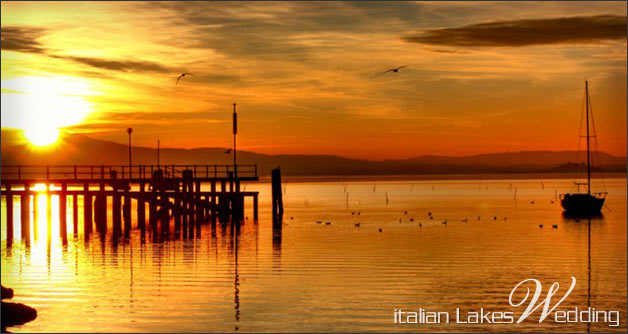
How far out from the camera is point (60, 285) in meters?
32.0

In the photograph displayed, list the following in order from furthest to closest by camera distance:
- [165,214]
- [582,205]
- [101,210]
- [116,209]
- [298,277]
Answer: [582,205] → [101,210] → [116,209] → [165,214] → [298,277]

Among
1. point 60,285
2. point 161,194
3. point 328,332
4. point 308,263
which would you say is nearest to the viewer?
point 328,332

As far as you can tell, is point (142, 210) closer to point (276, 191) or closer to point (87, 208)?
point (87, 208)

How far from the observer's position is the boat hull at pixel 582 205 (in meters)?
80.1

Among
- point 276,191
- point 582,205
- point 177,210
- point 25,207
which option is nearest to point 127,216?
point 177,210

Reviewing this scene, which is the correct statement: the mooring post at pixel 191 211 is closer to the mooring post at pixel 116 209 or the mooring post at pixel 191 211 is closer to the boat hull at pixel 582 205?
the mooring post at pixel 116 209

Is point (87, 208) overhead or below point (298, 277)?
overhead

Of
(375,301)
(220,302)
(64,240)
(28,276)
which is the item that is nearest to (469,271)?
(375,301)

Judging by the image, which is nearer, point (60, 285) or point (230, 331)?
point (230, 331)

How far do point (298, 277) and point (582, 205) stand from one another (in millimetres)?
53519

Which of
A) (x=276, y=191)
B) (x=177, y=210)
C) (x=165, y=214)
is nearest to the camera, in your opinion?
(x=165, y=214)

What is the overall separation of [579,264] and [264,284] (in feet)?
54.8

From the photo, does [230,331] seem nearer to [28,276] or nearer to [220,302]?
[220,302]

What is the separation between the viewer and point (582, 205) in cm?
8056
